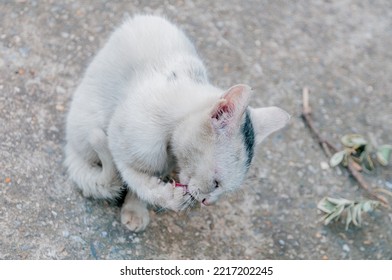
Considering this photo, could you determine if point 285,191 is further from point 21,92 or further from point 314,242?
point 21,92

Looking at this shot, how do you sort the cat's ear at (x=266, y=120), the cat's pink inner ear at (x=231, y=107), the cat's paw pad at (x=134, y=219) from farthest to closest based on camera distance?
the cat's paw pad at (x=134, y=219) → the cat's ear at (x=266, y=120) → the cat's pink inner ear at (x=231, y=107)

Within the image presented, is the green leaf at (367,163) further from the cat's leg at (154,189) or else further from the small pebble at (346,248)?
the cat's leg at (154,189)

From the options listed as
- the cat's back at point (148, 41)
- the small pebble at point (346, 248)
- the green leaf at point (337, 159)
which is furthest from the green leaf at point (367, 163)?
the cat's back at point (148, 41)

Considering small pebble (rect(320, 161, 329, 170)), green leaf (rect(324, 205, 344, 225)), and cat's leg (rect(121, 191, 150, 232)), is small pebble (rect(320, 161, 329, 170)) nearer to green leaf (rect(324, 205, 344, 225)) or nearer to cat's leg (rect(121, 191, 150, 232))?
green leaf (rect(324, 205, 344, 225))

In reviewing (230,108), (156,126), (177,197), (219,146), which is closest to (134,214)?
(177,197)

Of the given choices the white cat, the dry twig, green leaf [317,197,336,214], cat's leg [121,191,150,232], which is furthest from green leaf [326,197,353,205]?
cat's leg [121,191,150,232]

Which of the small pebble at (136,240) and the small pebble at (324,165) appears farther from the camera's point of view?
the small pebble at (324,165)
